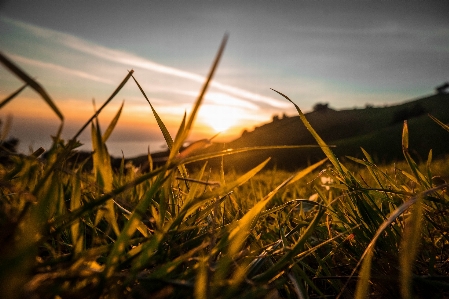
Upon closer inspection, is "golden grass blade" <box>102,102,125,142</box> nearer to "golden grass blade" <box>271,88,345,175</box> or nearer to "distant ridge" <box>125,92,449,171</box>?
"golden grass blade" <box>271,88,345,175</box>

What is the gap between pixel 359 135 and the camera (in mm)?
30031

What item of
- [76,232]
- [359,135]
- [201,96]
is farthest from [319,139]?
[359,135]

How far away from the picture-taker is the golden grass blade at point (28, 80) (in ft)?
1.35

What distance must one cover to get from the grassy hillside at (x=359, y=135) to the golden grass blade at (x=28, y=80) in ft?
15.5

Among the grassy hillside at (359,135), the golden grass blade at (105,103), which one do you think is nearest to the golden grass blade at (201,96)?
the golden grass blade at (105,103)

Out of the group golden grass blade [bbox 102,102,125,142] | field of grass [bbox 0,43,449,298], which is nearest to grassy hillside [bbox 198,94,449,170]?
field of grass [bbox 0,43,449,298]

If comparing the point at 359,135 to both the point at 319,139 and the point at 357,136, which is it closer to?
the point at 357,136

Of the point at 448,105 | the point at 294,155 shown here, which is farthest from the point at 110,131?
the point at 448,105

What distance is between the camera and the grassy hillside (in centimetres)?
1764

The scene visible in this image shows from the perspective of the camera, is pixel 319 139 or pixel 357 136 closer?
pixel 319 139

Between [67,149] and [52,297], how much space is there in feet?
0.81

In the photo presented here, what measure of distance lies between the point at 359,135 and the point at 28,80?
105ft

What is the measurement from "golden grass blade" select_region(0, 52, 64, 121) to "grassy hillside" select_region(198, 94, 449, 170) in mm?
4732

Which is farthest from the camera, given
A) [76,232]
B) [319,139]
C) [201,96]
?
[319,139]
